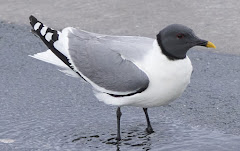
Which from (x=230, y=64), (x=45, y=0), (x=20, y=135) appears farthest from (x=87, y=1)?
(x=20, y=135)

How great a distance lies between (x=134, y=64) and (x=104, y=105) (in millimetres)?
998

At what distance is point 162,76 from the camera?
166 inches

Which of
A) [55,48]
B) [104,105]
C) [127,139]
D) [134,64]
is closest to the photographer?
[134,64]

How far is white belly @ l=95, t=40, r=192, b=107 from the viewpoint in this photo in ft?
13.9

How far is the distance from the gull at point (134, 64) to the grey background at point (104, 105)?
28cm

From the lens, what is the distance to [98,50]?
180 inches

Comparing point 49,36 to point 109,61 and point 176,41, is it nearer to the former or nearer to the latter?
point 109,61

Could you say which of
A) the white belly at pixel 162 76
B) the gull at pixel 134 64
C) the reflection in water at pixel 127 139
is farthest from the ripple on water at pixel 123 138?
the white belly at pixel 162 76

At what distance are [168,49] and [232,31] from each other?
264 centimetres

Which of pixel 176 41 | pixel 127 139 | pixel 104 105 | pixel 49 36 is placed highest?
pixel 49 36

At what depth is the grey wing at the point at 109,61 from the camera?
436cm

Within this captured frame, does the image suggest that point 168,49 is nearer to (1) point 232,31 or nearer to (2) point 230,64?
(2) point 230,64

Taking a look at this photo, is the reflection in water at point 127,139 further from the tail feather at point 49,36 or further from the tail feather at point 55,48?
the tail feather at point 49,36

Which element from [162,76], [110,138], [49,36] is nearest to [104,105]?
[110,138]
